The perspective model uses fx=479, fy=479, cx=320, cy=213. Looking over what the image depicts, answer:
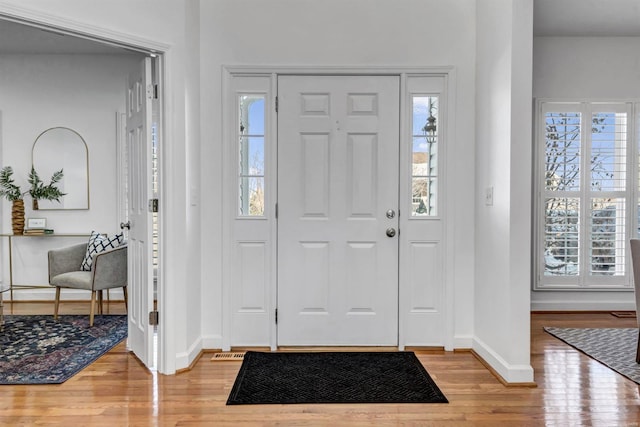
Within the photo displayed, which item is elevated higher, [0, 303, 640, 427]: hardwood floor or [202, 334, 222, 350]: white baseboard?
[202, 334, 222, 350]: white baseboard

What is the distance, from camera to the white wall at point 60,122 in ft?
17.0

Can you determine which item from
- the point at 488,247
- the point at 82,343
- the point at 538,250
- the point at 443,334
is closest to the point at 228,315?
the point at 82,343

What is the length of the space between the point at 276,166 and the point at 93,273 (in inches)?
80.0

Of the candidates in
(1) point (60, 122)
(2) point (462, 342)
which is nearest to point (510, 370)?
(2) point (462, 342)

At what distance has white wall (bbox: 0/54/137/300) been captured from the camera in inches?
204

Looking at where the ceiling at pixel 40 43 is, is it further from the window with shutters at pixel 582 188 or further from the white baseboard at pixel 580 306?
the white baseboard at pixel 580 306

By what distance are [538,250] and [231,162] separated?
3.22 metres

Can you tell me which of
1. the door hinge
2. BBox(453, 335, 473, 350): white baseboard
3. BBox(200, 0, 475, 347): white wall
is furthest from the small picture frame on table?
BBox(453, 335, 473, 350): white baseboard

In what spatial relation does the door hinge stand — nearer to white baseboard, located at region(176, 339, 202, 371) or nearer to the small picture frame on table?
white baseboard, located at region(176, 339, 202, 371)

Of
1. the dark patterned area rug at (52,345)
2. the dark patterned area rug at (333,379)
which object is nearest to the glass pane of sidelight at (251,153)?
the dark patterned area rug at (333,379)

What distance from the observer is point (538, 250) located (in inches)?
190

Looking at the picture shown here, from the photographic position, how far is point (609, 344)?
374 centimetres

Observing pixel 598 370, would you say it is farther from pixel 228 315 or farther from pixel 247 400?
pixel 228 315

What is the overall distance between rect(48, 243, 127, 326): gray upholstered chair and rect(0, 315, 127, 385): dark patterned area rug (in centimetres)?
17
